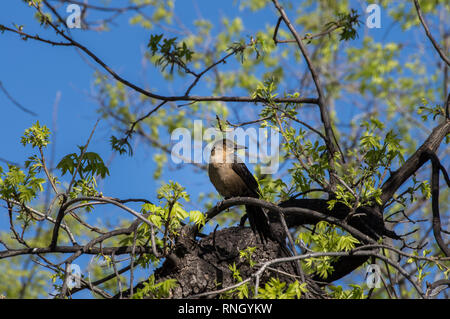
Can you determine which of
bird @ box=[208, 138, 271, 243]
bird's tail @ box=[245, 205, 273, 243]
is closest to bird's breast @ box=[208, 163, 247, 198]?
bird @ box=[208, 138, 271, 243]

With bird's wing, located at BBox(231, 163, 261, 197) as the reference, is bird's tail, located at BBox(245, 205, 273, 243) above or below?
below

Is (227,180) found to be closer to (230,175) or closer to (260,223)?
(230,175)

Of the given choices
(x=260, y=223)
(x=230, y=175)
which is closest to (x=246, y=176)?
(x=230, y=175)

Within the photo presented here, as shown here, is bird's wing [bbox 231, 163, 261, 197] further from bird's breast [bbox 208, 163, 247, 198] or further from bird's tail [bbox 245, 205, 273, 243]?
bird's tail [bbox 245, 205, 273, 243]

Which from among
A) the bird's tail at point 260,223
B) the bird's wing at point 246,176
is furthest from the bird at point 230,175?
the bird's tail at point 260,223

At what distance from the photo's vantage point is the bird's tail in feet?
13.9

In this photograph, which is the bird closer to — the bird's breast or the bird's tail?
the bird's breast

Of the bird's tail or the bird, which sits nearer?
the bird's tail

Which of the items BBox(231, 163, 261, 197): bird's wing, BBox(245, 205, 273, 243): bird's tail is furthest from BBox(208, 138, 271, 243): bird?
BBox(245, 205, 273, 243): bird's tail

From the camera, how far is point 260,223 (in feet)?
14.2

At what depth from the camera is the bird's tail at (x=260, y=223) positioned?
13.9 ft

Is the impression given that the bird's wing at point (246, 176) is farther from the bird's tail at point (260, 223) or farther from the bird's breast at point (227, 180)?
the bird's tail at point (260, 223)
